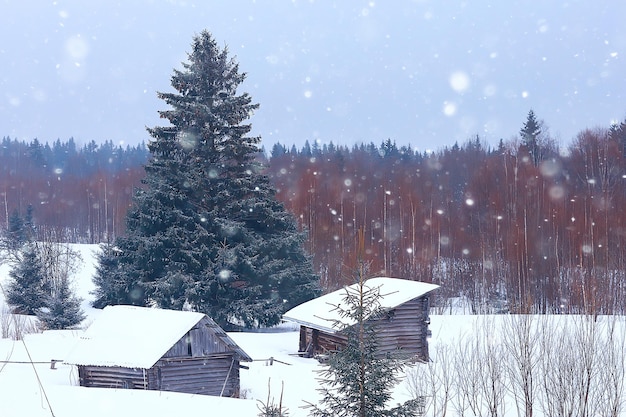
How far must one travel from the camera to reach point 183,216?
29.9m

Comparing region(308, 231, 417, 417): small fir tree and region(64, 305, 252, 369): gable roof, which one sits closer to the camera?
region(308, 231, 417, 417): small fir tree

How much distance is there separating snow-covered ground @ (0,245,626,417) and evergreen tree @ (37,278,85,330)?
1227 mm

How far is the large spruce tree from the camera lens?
97.1 feet

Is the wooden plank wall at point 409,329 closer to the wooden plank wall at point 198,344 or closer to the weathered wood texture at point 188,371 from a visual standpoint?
the weathered wood texture at point 188,371

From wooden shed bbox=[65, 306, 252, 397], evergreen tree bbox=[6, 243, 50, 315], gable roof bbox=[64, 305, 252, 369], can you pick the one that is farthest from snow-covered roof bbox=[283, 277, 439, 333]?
evergreen tree bbox=[6, 243, 50, 315]

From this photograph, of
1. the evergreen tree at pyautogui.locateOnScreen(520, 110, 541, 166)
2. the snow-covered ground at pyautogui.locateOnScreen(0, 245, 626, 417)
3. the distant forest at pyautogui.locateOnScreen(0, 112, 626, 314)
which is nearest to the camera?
the snow-covered ground at pyautogui.locateOnScreen(0, 245, 626, 417)

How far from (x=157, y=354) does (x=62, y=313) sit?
47.6 feet

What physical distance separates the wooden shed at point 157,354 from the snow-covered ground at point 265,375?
1253 mm

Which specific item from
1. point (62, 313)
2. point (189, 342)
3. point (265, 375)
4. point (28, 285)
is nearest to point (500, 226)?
point (265, 375)

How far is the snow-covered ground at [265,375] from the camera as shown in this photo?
1331 centimetres

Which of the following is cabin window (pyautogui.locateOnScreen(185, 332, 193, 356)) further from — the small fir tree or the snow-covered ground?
the small fir tree

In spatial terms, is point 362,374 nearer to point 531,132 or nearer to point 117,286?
point 117,286

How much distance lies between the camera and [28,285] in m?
36.5

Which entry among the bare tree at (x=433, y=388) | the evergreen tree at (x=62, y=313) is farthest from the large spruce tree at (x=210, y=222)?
the bare tree at (x=433, y=388)
